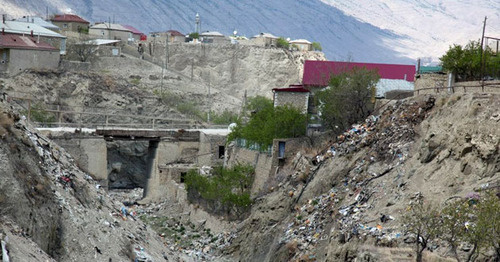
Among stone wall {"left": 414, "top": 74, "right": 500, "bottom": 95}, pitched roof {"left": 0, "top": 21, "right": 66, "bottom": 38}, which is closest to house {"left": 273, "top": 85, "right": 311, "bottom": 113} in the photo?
stone wall {"left": 414, "top": 74, "right": 500, "bottom": 95}

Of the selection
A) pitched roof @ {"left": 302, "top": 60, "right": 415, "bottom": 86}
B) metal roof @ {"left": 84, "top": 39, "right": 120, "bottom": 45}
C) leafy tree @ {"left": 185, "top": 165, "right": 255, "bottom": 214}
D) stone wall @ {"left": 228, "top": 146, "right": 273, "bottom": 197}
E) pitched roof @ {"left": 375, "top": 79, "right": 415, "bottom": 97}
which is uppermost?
metal roof @ {"left": 84, "top": 39, "right": 120, "bottom": 45}

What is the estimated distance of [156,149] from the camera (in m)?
60.8

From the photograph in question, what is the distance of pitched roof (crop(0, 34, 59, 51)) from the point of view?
76750 mm

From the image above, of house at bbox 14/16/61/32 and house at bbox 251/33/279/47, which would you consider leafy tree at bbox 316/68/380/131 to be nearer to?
house at bbox 14/16/61/32

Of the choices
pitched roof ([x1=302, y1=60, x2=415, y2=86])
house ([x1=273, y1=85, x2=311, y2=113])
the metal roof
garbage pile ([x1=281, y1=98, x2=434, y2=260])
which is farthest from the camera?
the metal roof

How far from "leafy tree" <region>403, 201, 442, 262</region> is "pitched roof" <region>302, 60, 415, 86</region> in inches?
1112

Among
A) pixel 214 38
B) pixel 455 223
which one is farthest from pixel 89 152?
pixel 214 38

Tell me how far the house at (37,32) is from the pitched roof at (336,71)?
32298 millimetres

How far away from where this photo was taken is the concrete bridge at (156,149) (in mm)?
56613

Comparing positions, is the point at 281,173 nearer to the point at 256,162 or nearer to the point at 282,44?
the point at 256,162

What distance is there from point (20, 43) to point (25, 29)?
276 inches

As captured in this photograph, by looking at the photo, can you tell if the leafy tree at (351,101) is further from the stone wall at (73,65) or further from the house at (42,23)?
the house at (42,23)

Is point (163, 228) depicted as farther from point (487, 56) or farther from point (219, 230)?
point (487, 56)

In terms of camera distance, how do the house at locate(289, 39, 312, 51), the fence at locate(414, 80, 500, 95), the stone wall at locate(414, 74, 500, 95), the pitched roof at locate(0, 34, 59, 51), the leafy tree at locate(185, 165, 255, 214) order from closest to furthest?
the fence at locate(414, 80, 500, 95)
the stone wall at locate(414, 74, 500, 95)
the leafy tree at locate(185, 165, 255, 214)
the pitched roof at locate(0, 34, 59, 51)
the house at locate(289, 39, 312, 51)
